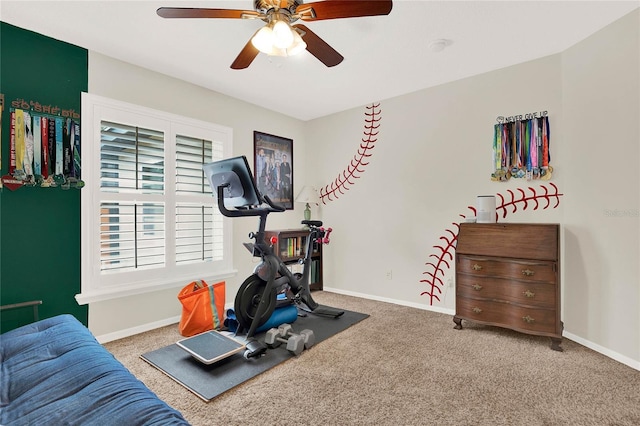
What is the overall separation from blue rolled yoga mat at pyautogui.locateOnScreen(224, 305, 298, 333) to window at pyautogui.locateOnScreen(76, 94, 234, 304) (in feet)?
2.41

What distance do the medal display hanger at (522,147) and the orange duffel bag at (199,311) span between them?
312 cm

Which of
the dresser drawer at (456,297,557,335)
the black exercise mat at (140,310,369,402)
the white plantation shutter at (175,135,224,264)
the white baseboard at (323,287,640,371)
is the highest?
the white plantation shutter at (175,135,224,264)

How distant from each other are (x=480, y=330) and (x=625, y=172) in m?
1.76

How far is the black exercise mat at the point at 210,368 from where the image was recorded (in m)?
2.04

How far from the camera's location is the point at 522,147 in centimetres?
310

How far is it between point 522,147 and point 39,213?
4.35 meters

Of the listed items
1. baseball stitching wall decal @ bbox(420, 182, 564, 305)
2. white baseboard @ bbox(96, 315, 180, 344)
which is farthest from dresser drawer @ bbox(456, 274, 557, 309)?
white baseboard @ bbox(96, 315, 180, 344)

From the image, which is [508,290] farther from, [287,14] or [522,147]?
[287,14]

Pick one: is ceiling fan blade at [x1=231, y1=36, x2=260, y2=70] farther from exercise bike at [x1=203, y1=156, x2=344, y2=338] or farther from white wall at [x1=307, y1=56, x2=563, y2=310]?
white wall at [x1=307, y1=56, x2=563, y2=310]

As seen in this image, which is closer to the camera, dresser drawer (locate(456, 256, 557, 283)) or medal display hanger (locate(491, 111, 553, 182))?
dresser drawer (locate(456, 256, 557, 283))

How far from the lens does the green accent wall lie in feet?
7.88

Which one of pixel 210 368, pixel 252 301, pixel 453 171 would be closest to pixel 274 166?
pixel 252 301

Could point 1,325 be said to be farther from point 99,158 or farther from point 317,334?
point 317,334

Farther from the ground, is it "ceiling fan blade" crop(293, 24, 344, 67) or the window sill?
"ceiling fan blade" crop(293, 24, 344, 67)
